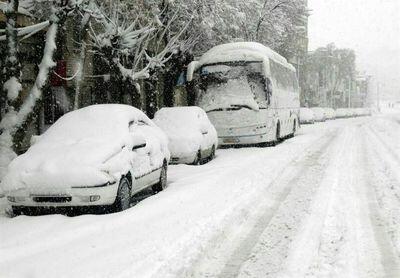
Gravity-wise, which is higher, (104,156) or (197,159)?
(104,156)

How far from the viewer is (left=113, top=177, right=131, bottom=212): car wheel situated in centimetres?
836

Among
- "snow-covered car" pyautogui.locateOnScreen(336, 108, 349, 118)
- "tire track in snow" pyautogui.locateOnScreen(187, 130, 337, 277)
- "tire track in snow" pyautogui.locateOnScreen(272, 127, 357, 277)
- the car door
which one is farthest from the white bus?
"snow-covered car" pyautogui.locateOnScreen(336, 108, 349, 118)

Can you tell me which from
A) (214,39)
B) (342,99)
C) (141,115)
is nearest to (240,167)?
(141,115)

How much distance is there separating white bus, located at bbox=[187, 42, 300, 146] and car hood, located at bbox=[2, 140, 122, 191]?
1143 centimetres

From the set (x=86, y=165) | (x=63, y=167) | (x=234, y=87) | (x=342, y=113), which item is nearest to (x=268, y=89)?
(x=234, y=87)

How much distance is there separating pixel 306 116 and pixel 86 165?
41802 millimetres

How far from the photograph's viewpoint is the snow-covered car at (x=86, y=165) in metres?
7.92

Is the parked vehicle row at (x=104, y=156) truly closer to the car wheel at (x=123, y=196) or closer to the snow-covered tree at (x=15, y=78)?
the car wheel at (x=123, y=196)

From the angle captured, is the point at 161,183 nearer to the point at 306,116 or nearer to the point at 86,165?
the point at 86,165

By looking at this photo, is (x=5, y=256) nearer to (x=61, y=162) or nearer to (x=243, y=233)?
(x=61, y=162)

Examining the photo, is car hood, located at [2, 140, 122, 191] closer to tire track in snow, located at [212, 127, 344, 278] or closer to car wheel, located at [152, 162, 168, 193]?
car wheel, located at [152, 162, 168, 193]

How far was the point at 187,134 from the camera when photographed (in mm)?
14586

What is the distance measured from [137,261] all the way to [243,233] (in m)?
1.84

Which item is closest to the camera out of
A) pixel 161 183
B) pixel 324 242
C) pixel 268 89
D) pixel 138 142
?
pixel 324 242
